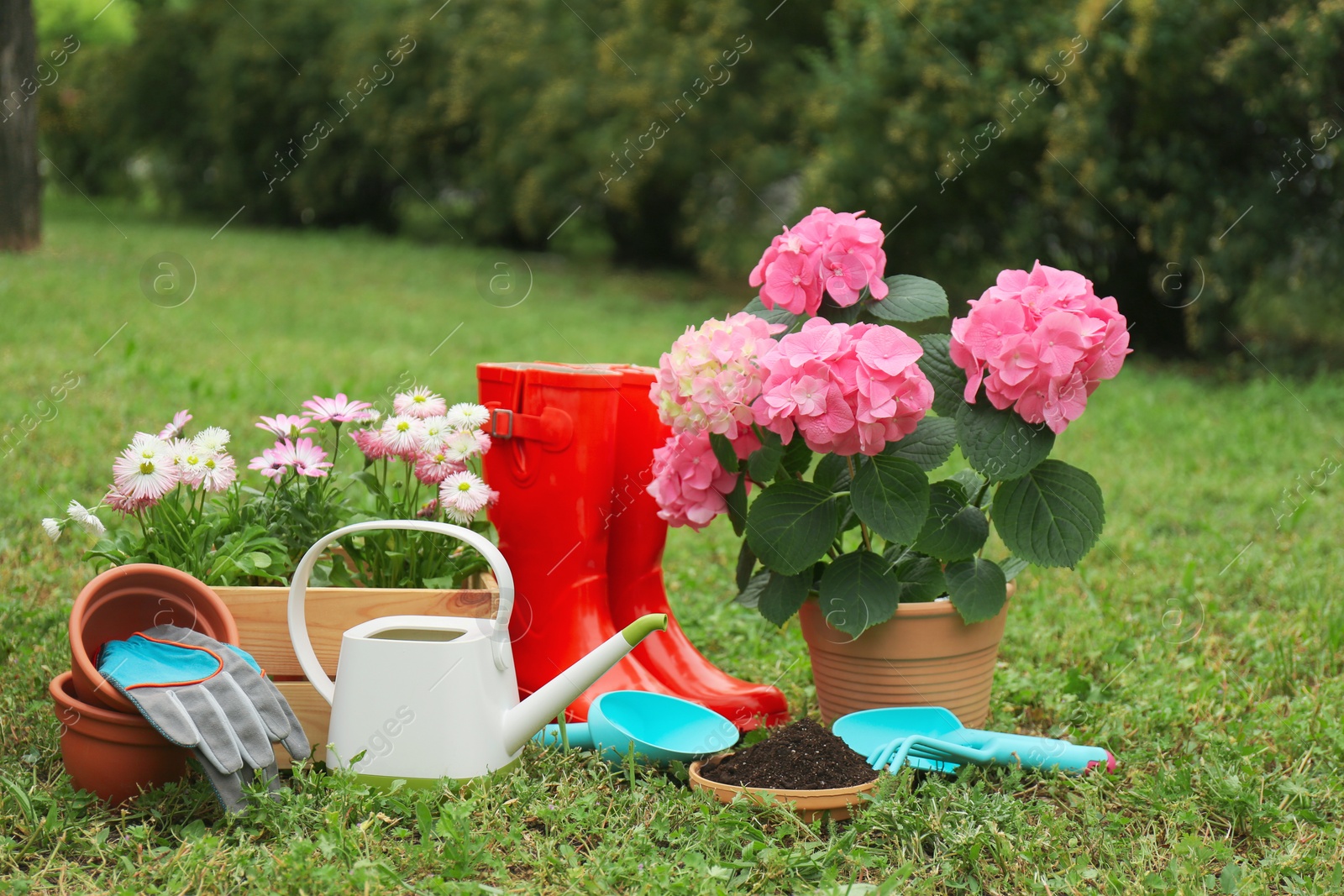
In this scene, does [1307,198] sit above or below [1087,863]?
above

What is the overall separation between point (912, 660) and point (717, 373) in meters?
0.60

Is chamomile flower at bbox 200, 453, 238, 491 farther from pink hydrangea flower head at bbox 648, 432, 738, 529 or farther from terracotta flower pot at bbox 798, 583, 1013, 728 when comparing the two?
terracotta flower pot at bbox 798, 583, 1013, 728

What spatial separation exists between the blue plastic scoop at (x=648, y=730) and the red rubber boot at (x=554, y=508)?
11 centimetres

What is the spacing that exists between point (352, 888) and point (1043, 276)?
1.31 meters

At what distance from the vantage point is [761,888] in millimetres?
1492

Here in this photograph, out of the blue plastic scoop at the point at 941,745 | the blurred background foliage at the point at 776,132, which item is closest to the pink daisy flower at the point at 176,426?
the blue plastic scoop at the point at 941,745

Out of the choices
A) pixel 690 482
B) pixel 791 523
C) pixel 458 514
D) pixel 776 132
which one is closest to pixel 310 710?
pixel 458 514

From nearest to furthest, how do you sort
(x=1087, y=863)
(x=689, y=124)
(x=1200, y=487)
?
1. (x=1087, y=863)
2. (x=1200, y=487)
3. (x=689, y=124)

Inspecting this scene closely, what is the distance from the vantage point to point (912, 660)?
1.90 m

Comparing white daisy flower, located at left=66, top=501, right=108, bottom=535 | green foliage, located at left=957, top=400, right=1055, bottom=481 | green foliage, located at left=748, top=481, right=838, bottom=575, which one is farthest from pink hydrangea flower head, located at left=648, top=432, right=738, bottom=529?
white daisy flower, located at left=66, top=501, right=108, bottom=535

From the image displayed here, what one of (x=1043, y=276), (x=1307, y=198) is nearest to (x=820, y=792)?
(x=1043, y=276)

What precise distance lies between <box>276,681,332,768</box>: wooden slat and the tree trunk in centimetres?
721

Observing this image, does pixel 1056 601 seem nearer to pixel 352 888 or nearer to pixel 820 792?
pixel 820 792

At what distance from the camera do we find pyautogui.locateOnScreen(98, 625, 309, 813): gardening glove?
60.4 inches
